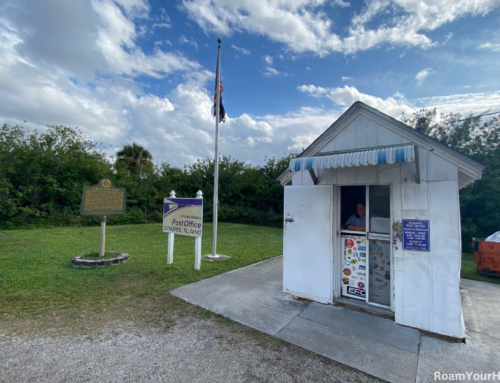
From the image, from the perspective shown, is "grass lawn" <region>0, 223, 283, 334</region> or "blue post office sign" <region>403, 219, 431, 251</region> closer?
"blue post office sign" <region>403, 219, 431, 251</region>

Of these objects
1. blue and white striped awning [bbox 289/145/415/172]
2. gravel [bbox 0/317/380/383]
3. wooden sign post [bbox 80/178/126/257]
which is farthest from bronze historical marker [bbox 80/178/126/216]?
blue and white striped awning [bbox 289/145/415/172]

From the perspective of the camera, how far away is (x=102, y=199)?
7.28 meters

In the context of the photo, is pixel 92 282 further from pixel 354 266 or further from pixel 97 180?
pixel 97 180

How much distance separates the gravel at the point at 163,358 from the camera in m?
2.51

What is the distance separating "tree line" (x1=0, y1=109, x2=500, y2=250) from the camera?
12.8 metres

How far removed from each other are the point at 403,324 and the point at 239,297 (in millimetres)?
2523

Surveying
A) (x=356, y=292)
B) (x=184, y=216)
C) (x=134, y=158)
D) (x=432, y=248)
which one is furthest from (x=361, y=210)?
(x=134, y=158)

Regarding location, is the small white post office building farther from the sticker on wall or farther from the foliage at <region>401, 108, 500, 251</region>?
the foliage at <region>401, 108, 500, 251</region>

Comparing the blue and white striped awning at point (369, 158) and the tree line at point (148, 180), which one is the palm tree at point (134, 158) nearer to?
the tree line at point (148, 180)

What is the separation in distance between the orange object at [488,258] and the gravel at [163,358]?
6288mm

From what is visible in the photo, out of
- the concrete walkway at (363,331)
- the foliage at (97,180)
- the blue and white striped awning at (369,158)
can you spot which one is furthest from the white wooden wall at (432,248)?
the foliage at (97,180)

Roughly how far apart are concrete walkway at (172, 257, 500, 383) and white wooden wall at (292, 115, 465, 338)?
0.27 metres

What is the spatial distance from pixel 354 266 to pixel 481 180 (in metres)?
13.2

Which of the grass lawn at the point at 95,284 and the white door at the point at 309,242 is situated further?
the white door at the point at 309,242
